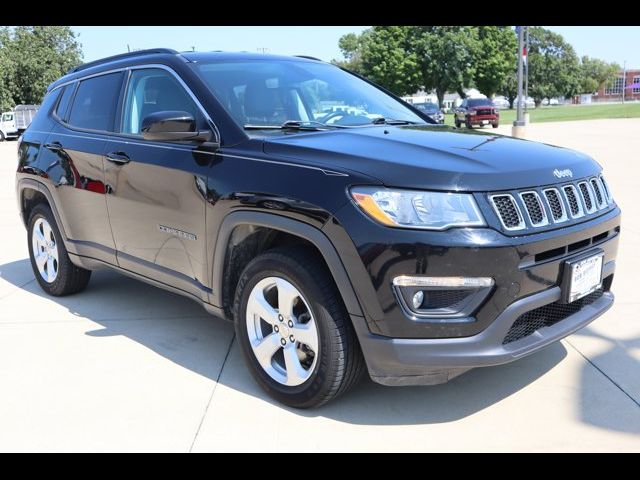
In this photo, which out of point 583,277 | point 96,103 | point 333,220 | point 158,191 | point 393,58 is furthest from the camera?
point 393,58

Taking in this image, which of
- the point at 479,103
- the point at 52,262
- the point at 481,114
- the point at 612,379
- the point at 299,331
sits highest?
the point at 479,103

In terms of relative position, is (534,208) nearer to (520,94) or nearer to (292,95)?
(292,95)

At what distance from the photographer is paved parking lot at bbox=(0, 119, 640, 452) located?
2.89 meters

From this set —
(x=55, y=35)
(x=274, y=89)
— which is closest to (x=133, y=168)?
(x=274, y=89)

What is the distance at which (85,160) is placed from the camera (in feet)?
14.4

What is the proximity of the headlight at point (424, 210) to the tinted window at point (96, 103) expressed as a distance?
2.41 meters

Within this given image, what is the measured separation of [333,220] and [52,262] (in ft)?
10.8

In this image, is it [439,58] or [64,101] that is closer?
[64,101]

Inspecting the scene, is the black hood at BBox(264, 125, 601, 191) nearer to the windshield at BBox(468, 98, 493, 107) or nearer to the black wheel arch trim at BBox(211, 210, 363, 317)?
the black wheel arch trim at BBox(211, 210, 363, 317)

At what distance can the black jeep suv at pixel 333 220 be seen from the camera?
2635 millimetres

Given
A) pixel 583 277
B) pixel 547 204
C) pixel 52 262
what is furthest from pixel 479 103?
pixel 547 204

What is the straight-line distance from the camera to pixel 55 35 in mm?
51781

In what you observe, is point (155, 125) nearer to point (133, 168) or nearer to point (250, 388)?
point (133, 168)
